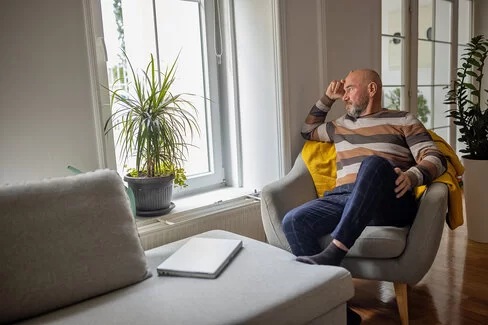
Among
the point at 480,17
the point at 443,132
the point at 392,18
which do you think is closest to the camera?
the point at 392,18

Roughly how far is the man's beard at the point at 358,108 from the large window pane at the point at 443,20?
2401 mm

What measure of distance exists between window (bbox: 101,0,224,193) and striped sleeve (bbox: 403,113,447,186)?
117cm

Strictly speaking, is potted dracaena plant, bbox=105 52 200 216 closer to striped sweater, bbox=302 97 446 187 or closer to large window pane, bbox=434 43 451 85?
striped sweater, bbox=302 97 446 187

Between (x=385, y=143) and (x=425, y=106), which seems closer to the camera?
(x=385, y=143)

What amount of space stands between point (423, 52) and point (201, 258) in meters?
3.24

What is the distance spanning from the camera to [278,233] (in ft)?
6.48

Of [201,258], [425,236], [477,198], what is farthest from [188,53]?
[477,198]

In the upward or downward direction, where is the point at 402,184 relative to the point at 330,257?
upward

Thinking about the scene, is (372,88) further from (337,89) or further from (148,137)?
(148,137)

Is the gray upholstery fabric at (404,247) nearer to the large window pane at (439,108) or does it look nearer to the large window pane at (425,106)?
the large window pane at (425,106)

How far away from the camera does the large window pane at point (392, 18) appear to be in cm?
330

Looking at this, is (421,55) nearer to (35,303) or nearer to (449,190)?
(449,190)

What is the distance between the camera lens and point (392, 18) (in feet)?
11.1

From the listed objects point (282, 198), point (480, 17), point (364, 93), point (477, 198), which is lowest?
point (477, 198)
